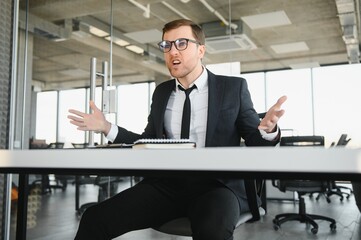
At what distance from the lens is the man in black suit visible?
115 cm

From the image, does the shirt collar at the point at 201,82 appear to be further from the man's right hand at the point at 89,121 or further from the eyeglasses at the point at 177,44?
the man's right hand at the point at 89,121

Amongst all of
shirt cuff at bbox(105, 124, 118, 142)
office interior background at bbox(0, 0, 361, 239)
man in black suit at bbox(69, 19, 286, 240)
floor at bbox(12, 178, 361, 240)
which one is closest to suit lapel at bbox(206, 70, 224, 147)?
man in black suit at bbox(69, 19, 286, 240)

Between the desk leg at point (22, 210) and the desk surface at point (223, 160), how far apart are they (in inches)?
26.0

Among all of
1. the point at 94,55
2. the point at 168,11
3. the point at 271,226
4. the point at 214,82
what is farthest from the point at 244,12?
the point at 271,226

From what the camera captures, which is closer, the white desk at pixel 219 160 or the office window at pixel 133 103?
the white desk at pixel 219 160

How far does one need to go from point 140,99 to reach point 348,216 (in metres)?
3.31

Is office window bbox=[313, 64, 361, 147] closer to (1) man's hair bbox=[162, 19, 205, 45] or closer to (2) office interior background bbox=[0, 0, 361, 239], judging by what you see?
(2) office interior background bbox=[0, 0, 361, 239]

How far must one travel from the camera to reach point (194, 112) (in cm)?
159

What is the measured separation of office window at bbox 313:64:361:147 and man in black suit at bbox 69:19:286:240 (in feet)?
6.52

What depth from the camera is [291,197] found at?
563cm

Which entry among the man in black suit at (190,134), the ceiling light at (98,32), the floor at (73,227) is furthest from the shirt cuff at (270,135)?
the ceiling light at (98,32)

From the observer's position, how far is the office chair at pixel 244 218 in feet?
4.00

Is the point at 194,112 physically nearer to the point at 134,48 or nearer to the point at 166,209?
the point at 166,209

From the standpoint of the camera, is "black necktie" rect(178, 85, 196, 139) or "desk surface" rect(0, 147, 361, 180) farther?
"black necktie" rect(178, 85, 196, 139)
